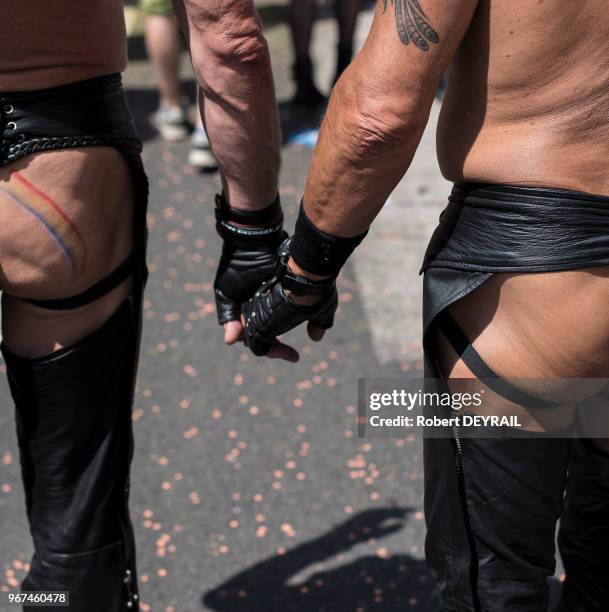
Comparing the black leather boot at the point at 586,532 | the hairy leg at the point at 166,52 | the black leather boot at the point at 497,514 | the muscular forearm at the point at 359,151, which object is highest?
the muscular forearm at the point at 359,151

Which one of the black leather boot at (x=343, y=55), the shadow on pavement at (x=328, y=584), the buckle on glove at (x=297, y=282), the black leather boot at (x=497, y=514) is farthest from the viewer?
the black leather boot at (x=343, y=55)

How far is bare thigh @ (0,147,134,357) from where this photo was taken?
180 cm

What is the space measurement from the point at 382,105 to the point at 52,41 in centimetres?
61

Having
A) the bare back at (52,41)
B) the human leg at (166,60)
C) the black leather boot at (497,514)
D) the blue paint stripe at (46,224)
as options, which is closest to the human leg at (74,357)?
the blue paint stripe at (46,224)

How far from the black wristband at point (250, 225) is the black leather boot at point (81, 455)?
0.27 m

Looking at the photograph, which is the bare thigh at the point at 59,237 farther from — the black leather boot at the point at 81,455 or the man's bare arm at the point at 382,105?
the man's bare arm at the point at 382,105

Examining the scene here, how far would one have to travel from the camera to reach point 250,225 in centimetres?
215

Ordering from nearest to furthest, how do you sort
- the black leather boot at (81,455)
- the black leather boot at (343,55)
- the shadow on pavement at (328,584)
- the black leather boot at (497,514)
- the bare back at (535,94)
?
the bare back at (535,94)
the black leather boot at (497,514)
the black leather boot at (81,455)
the shadow on pavement at (328,584)
the black leather boot at (343,55)

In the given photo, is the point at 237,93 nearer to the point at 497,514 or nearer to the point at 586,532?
the point at 497,514

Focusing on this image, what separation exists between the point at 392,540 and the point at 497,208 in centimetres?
155

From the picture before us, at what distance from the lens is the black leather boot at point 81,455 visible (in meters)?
1.98

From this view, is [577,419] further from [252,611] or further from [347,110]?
[252,611]

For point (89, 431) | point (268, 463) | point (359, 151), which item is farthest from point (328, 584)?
point (359, 151)

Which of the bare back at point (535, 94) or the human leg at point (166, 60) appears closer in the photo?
the bare back at point (535, 94)
